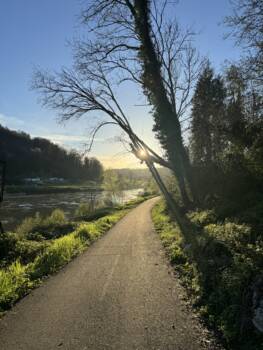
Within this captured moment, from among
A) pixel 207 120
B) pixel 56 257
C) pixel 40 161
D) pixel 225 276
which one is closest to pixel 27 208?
pixel 207 120

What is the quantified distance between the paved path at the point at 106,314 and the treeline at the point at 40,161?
442 feet

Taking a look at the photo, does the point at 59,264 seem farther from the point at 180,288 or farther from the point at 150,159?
the point at 150,159

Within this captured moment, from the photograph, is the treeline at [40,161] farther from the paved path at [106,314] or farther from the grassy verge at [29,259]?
the paved path at [106,314]

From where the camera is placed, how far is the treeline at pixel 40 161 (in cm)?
14588

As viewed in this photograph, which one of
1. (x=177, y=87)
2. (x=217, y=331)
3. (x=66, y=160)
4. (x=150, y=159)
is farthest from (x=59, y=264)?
(x=66, y=160)

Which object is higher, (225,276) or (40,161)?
(40,161)

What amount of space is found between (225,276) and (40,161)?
511 ft

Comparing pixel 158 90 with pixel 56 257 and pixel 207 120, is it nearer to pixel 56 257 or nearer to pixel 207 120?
pixel 207 120

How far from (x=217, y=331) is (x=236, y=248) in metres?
2.70

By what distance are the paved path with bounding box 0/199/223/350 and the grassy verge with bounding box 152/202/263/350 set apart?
322 millimetres

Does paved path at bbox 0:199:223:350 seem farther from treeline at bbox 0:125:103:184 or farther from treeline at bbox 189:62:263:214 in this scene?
treeline at bbox 0:125:103:184

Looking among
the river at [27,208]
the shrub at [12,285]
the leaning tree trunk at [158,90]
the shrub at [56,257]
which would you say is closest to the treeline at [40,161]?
the river at [27,208]

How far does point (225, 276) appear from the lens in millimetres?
5957

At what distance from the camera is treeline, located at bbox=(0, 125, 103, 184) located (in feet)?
479
